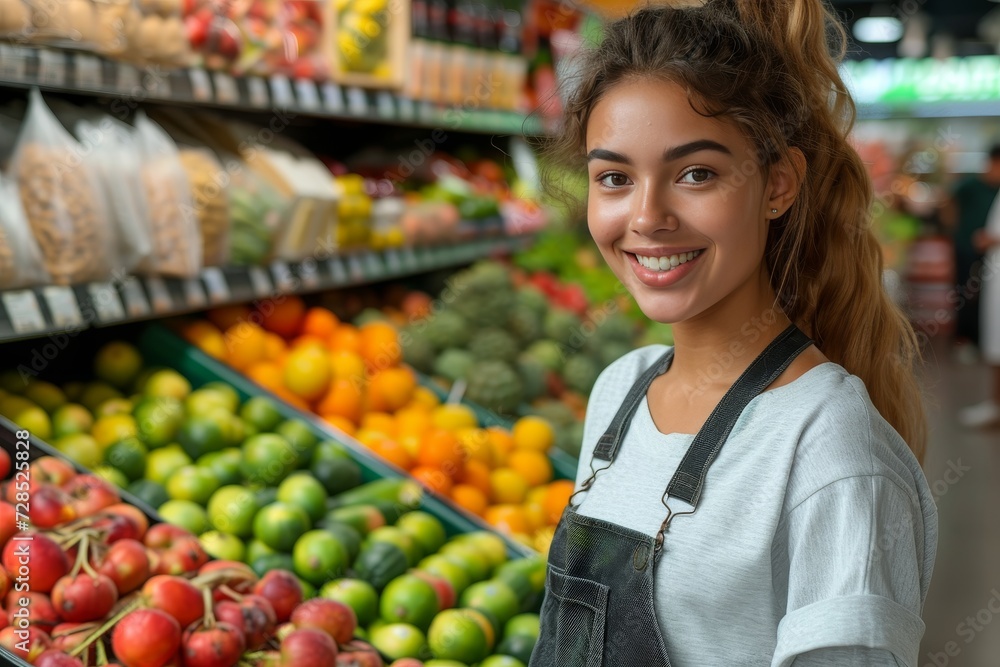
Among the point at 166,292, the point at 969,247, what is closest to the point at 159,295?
the point at 166,292

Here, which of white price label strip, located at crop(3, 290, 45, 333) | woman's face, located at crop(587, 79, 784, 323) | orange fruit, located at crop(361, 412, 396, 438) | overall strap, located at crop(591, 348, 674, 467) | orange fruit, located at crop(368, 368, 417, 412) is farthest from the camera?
orange fruit, located at crop(368, 368, 417, 412)

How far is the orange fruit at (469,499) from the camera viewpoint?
2.38 m

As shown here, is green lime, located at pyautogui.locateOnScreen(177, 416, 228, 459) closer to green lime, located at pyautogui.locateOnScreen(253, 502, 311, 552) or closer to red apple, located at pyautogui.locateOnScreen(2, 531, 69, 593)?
green lime, located at pyautogui.locateOnScreen(253, 502, 311, 552)

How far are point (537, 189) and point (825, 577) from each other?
12.7 ft

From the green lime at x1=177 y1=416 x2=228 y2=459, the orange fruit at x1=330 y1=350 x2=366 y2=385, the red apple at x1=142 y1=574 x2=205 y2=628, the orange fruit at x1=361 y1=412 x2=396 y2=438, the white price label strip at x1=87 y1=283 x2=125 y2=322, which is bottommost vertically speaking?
the orange fruit at x1=361 y1=412 x2=396 y2=438

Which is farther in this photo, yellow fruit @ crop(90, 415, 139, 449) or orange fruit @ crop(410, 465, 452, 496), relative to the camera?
orange fruit @ crop(410, 465, 452, 496)

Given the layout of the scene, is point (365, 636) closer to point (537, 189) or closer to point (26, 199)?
point (26, 199)

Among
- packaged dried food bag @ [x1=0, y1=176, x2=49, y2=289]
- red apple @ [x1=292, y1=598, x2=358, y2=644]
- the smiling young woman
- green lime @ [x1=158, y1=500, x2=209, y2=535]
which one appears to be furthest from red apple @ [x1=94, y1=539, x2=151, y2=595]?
the smiling young woman

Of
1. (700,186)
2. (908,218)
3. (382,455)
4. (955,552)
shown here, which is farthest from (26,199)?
(908,218)

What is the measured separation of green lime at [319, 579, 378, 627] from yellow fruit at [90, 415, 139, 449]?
2.00 ft

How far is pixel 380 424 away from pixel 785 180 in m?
1.73

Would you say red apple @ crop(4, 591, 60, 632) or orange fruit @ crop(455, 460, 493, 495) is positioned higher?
red apple @ crop(4, 591, 60, 632)

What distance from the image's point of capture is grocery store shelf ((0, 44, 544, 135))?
183 centimetres

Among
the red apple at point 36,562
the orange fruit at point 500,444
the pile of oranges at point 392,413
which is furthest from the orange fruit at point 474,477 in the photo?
the red apple at point 36,562
